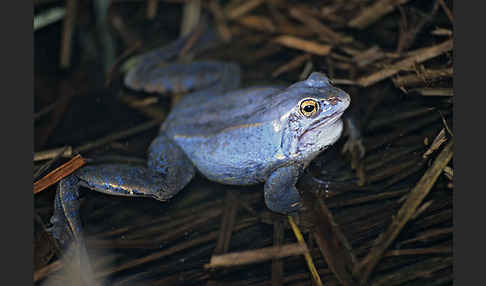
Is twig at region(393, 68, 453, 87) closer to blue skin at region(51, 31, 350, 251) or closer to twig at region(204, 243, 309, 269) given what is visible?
blue skin at region(51, 31, 350, 251)

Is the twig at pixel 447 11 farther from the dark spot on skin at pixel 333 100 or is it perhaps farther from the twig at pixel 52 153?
the twig at pixel 52 153

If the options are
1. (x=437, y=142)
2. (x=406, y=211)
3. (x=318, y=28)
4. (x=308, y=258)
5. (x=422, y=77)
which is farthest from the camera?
(x=318, y=28)

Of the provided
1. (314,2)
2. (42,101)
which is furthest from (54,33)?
(314,2)

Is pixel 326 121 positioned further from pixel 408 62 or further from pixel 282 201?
pixel 408 62

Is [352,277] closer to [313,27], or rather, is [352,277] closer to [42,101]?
[313,27]

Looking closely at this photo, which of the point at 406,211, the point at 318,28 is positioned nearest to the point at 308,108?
the point at 406,211

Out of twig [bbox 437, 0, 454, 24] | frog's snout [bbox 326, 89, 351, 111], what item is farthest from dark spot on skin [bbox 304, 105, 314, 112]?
twig [bbox 437, 0, 454, 24]
